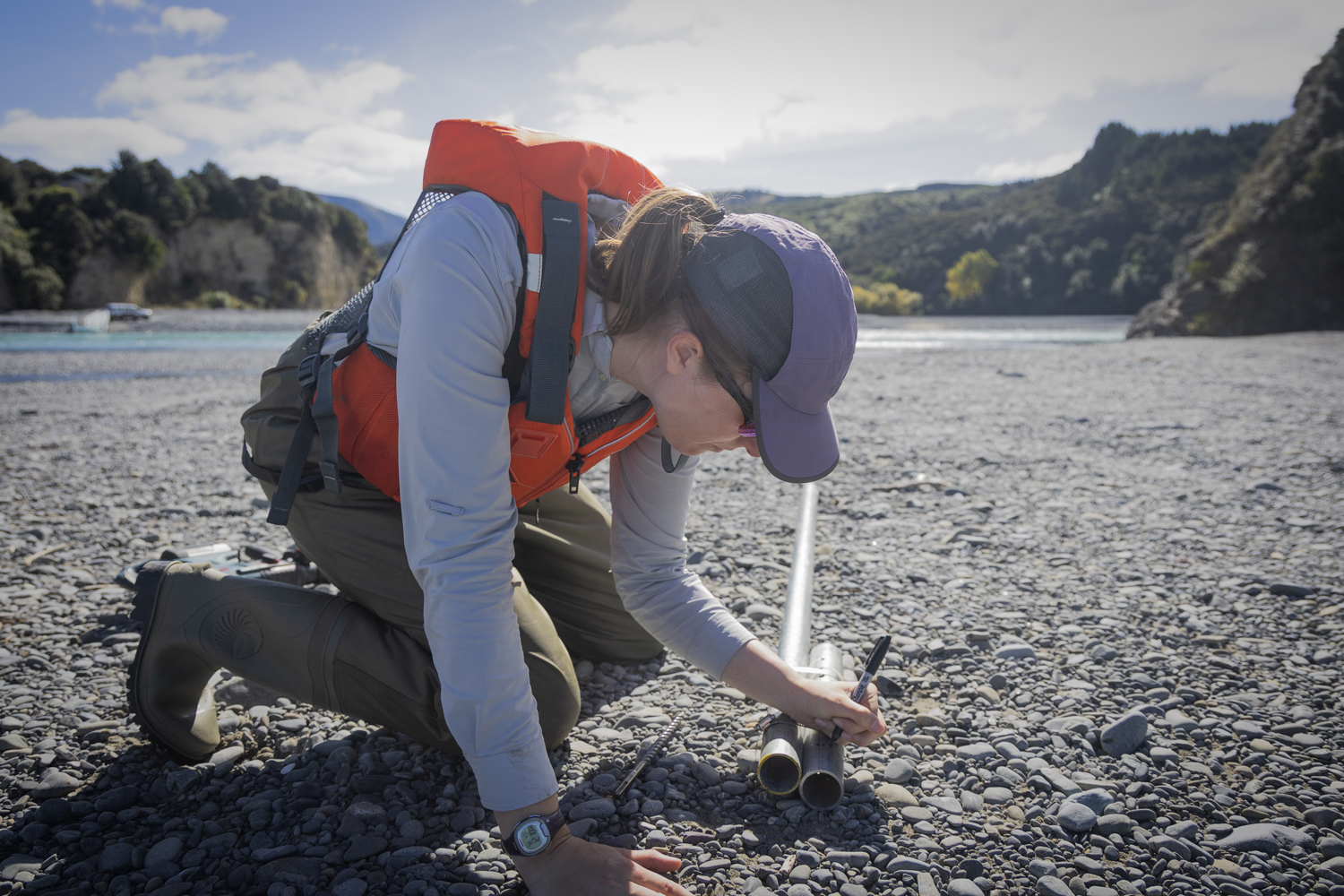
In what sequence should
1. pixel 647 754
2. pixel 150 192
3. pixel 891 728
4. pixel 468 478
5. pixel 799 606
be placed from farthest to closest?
pixel 150 192 < pixel 799 606 < pixel 891 728 < pixel 647 754 < pixel 468 478

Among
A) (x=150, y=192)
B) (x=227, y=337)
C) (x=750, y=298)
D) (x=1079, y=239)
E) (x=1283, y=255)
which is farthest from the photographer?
(x=1079, y=239)

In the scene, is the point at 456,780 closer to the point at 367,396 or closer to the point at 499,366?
the point at 367,396

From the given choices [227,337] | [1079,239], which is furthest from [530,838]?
[1079,239]

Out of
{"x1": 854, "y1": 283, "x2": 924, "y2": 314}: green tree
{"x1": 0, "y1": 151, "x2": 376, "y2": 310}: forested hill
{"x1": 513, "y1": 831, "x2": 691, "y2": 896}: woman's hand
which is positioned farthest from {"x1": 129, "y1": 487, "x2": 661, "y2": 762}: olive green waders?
{"x1": 854, "y1": 283, "x2": 924, "y2": 314}: green tree

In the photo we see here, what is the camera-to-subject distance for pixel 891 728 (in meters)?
2.41

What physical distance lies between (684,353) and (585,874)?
116 cm

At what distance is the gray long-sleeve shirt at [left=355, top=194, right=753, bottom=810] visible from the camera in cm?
147

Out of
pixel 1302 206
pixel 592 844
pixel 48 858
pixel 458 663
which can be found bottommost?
pixel 48 858

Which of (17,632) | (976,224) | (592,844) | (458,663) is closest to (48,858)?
(458,663)

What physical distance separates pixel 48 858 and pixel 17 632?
1.67m

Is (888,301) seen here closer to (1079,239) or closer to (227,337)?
(1079,239)

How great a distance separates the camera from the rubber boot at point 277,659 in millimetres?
2076

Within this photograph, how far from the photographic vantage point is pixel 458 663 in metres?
1.50

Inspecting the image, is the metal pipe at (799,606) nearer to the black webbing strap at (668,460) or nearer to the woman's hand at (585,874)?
the black webbing strap at (668,460)
